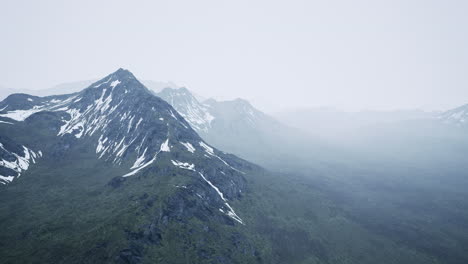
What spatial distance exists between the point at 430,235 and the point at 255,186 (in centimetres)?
9543

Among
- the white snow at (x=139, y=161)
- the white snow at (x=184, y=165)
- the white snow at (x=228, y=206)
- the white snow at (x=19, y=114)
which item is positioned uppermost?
the white snow at (x=19, y=114)

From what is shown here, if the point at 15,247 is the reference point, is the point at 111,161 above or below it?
above

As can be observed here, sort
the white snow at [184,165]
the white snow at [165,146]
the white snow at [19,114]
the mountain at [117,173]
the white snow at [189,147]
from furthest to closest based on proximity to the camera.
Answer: the white snow at [19,114] → the white snow at [189,147] → the white snow at [165,146] → the white snow at [184,165] → the mountain at [117,173]

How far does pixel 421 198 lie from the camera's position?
174m

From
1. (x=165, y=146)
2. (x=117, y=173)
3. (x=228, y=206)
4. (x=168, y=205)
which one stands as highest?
(x=165, y=146)

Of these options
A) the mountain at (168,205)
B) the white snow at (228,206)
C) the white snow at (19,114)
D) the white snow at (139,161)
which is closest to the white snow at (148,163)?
the white snow at (139,161)

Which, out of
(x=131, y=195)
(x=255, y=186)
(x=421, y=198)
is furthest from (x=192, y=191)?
(x=421, y=198)

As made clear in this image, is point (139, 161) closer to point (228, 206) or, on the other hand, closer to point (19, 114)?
point (228, 206)

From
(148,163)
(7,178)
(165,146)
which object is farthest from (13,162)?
(165,146)

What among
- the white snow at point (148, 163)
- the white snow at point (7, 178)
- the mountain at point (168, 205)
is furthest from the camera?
the white snow at point (148, 163)

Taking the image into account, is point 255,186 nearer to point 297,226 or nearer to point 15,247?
point 297,226

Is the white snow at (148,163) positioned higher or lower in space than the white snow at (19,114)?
lower

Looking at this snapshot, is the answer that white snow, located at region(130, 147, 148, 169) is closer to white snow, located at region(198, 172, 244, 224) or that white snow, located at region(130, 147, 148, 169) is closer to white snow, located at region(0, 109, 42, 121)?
white snow, located at region(198, 172, 244, 224)

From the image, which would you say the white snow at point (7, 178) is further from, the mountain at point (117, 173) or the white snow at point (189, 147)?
the white snow at point (189, 147)
